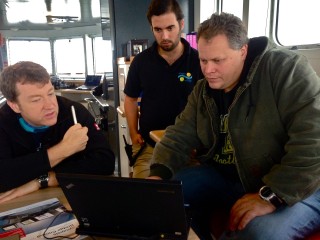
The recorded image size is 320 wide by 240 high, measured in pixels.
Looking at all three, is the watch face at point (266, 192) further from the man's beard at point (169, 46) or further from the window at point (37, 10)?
the window at point (37, 10)

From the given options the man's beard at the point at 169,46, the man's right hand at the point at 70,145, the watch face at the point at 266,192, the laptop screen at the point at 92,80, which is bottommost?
the laptop screen at the point at 92,80

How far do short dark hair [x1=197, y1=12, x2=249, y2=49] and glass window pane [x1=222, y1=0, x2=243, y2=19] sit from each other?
5.51 ft

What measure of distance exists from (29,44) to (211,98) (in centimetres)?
835

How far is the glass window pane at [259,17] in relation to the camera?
8.25ft

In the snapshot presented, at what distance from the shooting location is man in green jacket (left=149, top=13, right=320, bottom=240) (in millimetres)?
1036

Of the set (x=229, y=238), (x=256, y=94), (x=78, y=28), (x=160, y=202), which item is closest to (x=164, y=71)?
(x=256, y=94)

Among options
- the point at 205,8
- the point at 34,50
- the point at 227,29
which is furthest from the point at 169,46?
→ the point at 34,50

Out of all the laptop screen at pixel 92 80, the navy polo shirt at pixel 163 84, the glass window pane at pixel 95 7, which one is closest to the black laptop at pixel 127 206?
the navy polo shirt at pixel 163 84

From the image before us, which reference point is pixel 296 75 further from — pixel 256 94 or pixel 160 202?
pixel 160 202

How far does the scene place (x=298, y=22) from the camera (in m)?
2.26

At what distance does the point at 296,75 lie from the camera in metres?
1.13

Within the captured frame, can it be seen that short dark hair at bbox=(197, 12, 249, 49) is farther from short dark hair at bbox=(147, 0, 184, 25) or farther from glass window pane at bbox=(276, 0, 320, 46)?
glass window pane at bbox=(276, 0, 320, 46)

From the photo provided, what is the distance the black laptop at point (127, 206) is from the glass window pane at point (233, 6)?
2.44 metres

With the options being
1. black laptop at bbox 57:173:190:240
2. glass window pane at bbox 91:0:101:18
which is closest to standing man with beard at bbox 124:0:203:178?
black laptop at bbox 57:173:190:240
